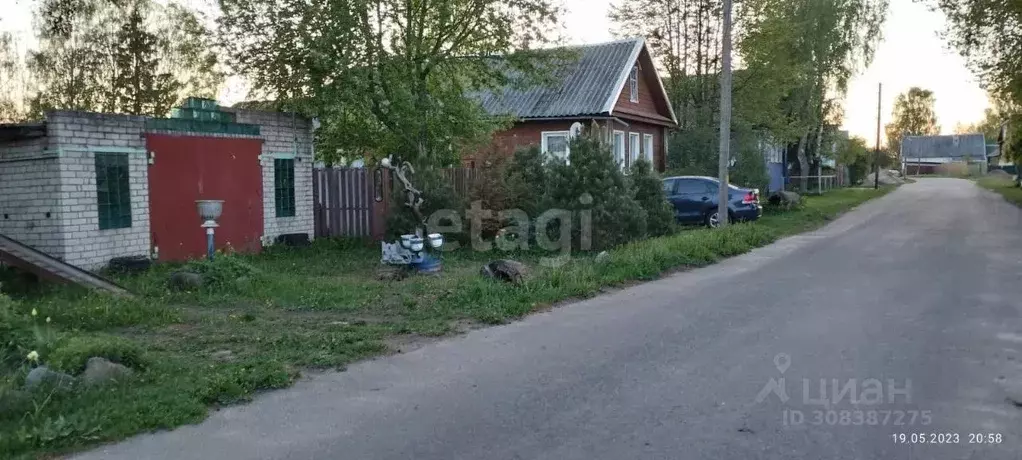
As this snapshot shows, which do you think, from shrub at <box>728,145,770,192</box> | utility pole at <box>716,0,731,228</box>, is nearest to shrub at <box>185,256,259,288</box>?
utility pole at <box>716,0,731,228</box>

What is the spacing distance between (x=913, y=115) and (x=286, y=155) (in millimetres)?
119599

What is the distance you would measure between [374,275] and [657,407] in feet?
26.3

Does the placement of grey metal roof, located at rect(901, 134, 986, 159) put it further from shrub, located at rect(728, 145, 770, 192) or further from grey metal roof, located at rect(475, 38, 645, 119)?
grey metal roof, located at rect(475, 38, 645, 119)

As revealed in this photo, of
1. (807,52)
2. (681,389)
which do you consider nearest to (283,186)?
(681,389)

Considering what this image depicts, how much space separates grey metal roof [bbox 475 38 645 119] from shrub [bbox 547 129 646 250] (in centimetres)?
1011

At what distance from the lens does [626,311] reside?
31.8ft

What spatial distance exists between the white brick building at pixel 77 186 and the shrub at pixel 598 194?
7677 millimetres

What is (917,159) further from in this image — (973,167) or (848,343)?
(848,343)

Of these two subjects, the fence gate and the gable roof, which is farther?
the gable roof

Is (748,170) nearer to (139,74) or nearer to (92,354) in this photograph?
(139,74)

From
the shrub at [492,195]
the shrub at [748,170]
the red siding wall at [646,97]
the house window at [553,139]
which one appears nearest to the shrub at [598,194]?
the shrub at [492,195]

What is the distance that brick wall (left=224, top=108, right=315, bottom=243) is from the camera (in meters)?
16.2

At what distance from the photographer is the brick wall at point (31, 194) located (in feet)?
40.2

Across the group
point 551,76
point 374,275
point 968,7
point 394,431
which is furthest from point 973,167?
point 394,431
